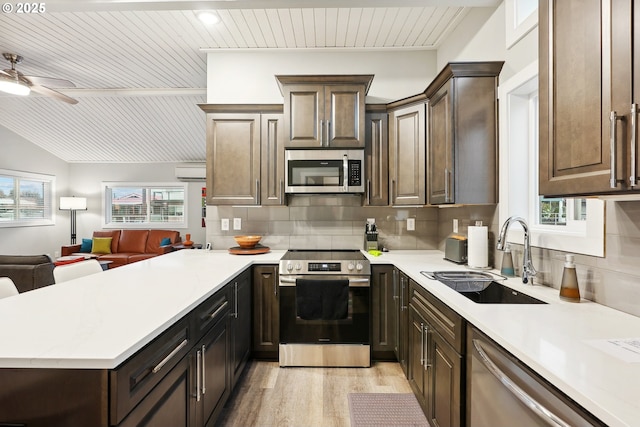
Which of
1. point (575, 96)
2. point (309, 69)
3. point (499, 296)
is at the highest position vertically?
point (309, 69)

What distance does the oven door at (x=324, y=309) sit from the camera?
2578 mm

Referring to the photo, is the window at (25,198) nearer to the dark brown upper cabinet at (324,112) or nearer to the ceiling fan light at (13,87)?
the ceiling fan light at (13,87)

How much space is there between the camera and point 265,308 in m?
2.69

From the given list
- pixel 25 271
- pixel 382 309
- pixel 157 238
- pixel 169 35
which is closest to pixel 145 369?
pixel 382 309

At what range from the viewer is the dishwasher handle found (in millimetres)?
825

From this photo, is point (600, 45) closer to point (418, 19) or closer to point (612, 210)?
point (612, 210)

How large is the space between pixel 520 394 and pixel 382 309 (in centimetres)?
173

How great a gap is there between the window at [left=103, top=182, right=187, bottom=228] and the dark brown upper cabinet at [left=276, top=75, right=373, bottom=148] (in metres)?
5.65

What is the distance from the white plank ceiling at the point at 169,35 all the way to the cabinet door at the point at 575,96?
4.36 feet

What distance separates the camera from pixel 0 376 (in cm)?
91

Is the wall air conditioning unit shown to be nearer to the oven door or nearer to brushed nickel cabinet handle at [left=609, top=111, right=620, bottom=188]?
the oven door

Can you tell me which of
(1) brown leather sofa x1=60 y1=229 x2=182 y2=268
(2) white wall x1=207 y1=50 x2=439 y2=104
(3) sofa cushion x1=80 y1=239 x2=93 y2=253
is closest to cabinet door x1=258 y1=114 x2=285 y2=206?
(2) white wall x1=207 y1=50 x2=439 y2=104

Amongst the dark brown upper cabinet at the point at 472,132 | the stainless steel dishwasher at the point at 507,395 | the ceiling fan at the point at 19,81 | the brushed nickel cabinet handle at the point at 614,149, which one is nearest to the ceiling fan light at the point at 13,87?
the ceiling fan at the point at 19,81

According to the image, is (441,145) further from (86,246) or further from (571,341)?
(86,246)
